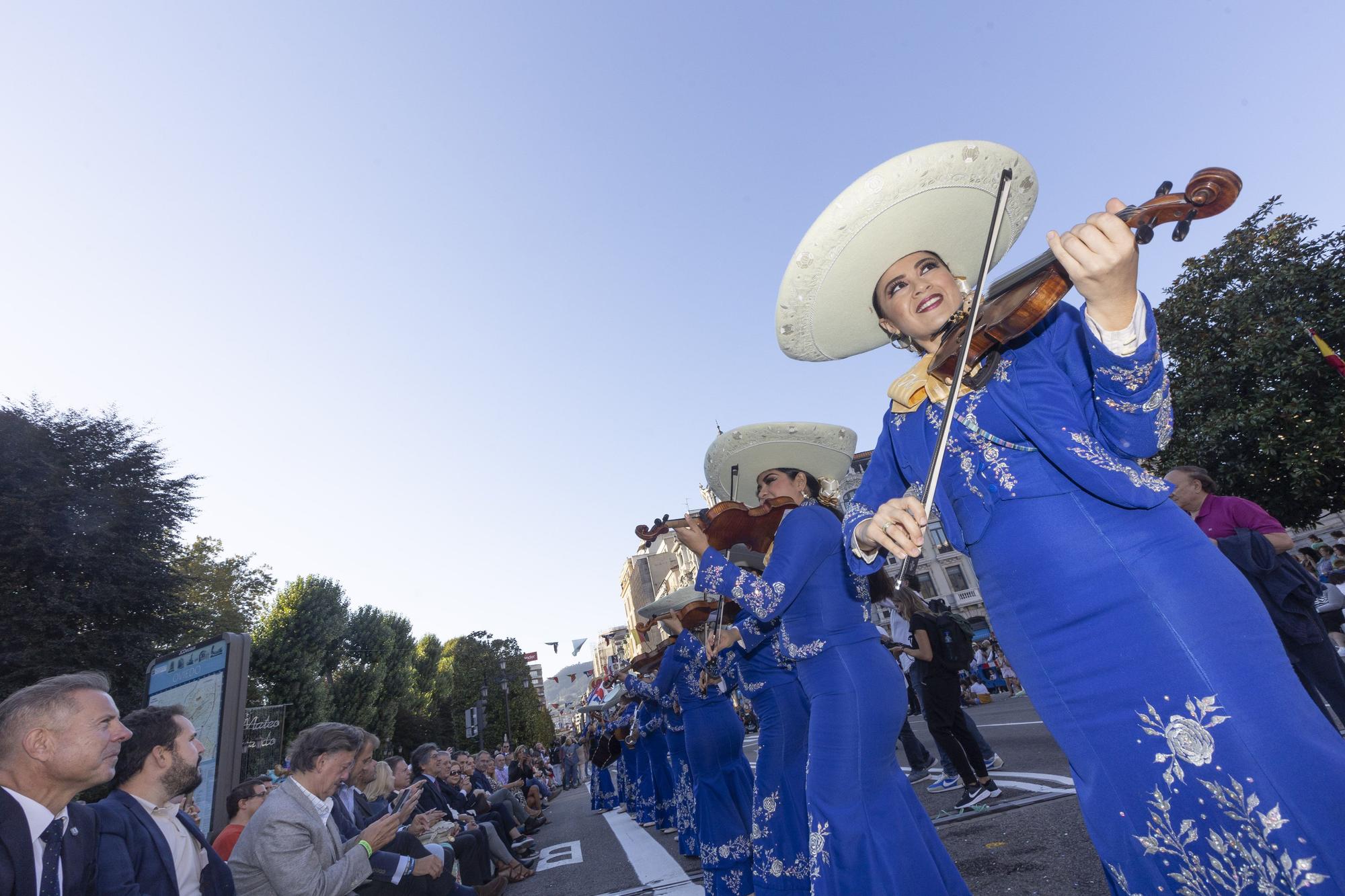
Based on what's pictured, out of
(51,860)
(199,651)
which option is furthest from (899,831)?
(199,651)

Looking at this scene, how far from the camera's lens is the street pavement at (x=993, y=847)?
336cm

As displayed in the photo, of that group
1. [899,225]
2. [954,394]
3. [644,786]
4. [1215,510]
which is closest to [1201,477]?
[1215,510]

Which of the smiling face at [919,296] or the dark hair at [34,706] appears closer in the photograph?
the smiling face at [919,296]

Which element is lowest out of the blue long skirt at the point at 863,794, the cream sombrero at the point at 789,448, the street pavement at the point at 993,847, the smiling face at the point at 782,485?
the street pavement at the point at 993,847

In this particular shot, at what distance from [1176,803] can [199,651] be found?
24.5ft

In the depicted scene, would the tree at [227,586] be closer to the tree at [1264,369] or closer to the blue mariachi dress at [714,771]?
the blue mariachi dress at [714,771]

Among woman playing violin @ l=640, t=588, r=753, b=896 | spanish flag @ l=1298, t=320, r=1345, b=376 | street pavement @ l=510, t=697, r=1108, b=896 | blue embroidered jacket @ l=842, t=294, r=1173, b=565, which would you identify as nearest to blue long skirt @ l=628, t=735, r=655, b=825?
street pavement @ l=510, t=697, r=1108, b=896

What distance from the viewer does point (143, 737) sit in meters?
3.52

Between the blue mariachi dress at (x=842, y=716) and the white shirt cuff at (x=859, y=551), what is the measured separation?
0.86 m

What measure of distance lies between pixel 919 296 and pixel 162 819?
4135 mm

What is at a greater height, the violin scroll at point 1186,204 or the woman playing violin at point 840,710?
the violin scroll at point 1186,204

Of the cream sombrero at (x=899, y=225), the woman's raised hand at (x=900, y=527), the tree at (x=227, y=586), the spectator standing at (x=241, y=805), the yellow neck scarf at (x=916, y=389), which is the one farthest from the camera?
the tree at (x=227, y=586)

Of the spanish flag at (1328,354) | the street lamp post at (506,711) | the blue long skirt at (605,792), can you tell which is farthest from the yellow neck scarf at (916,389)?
the street lamp post at (506,711)

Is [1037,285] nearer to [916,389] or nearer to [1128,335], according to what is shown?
[1128,335]
